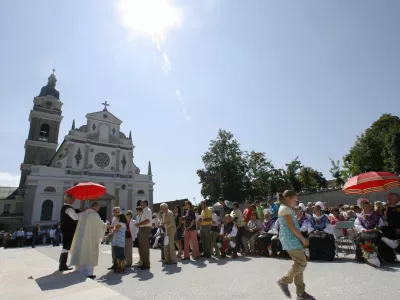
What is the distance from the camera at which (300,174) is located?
147 ft

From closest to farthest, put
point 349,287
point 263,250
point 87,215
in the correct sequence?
point 349,287 < point 87,215 < point 263,250

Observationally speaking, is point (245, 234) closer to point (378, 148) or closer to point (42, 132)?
point (378, 148)

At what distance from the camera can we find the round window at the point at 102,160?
100 feet

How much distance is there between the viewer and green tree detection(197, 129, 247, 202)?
36.1m

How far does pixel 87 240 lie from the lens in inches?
218

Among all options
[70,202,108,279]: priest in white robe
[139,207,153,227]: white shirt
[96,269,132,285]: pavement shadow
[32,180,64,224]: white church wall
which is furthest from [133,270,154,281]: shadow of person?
[32,180,64,224]: white church wall

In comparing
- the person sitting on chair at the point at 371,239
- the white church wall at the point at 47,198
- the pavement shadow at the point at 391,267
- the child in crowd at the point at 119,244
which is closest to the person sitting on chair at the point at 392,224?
the person sitting on chair at the point at 371,239

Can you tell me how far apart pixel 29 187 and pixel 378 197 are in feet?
110

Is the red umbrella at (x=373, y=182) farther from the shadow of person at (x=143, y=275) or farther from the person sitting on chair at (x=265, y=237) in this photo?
the shadow of person at (x=143, y=275)

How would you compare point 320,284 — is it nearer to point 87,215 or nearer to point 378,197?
point 87,215

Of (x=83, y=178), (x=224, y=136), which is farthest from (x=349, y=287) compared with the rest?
(x=224, y=136)

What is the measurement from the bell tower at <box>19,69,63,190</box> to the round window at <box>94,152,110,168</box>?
13949 mm

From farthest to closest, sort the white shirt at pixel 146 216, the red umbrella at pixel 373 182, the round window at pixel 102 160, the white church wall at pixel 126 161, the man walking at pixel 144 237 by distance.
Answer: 1. the white church wall at pixel 126 161
2. the round window at pixel 102 160
3. the red umbrella at pixel 373 182
4. the white shirt at pixel 146 216
5. the man walking at pixel 144 237

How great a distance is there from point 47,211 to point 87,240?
25.0m
